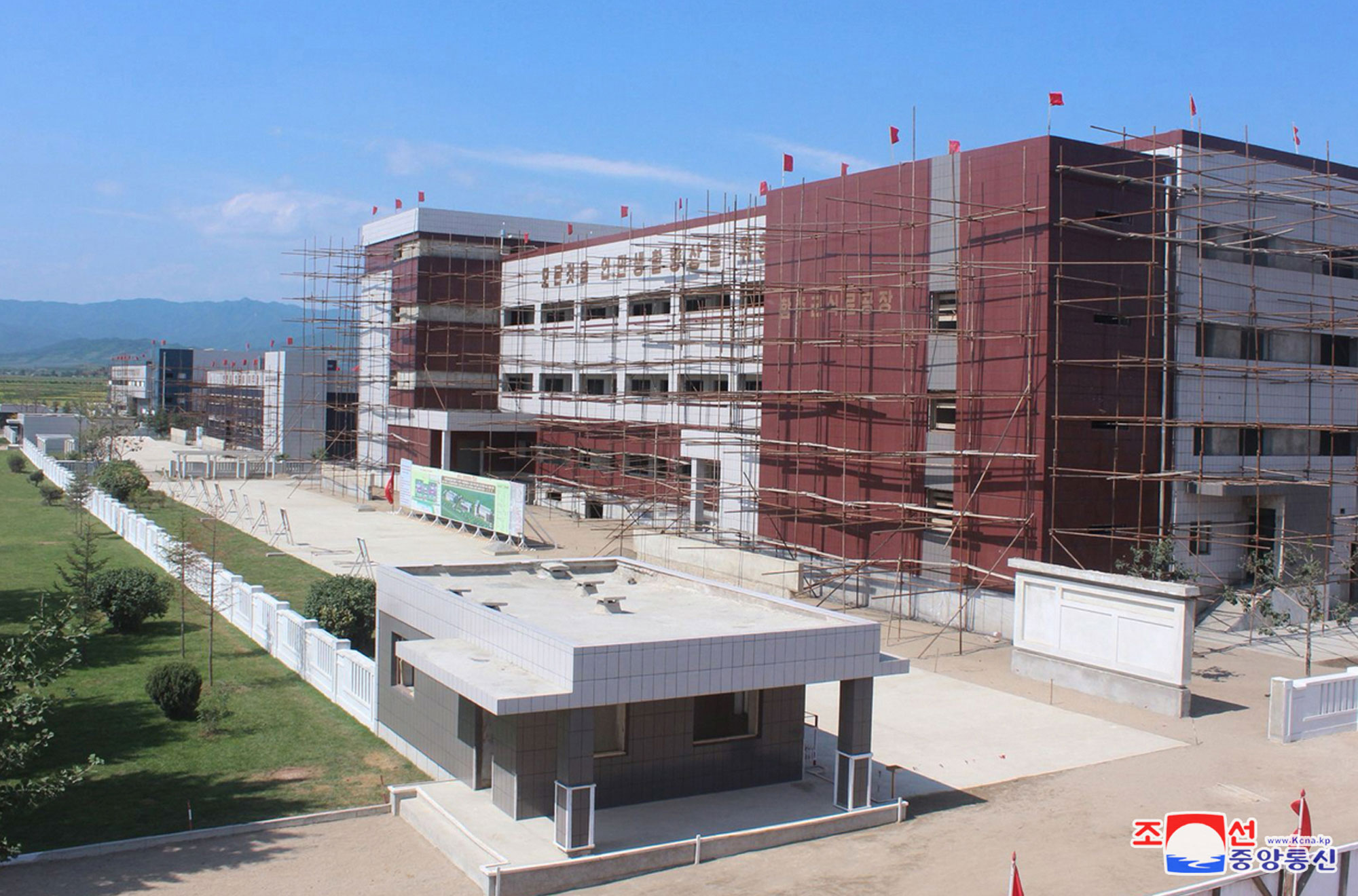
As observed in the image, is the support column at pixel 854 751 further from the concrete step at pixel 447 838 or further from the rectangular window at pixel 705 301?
the rectangular window at pixel 705 301

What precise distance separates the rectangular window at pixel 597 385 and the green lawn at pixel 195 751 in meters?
22.3

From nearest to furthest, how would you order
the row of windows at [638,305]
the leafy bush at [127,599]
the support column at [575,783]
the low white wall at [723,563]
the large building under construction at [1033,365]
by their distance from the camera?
the support column at [575,783]
the leafy bush at [127,599]
the large building under construction at [1033,365]
the low white wall at [723,563]
the row of windows at [638,305]

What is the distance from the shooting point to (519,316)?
50281 millimetres

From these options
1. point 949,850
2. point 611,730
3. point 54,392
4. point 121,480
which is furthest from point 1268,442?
point 54,392

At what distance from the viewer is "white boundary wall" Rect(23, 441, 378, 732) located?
58.1 ft

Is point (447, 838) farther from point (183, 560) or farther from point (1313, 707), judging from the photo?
point (1313, 707)

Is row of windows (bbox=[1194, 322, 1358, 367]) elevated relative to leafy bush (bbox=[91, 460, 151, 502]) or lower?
elevated

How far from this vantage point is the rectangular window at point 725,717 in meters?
14.4

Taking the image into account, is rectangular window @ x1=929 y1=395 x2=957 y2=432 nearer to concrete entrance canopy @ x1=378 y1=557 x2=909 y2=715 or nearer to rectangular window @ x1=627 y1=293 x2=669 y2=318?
concrete entrance canopy @ x1=378 y1=557 x2=909 y2=715

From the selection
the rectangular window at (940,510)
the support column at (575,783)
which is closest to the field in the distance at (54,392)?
the rectangular window at (940,510)

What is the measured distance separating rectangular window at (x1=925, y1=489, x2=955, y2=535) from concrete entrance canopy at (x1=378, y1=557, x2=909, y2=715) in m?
11.1

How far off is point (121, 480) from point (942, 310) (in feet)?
107

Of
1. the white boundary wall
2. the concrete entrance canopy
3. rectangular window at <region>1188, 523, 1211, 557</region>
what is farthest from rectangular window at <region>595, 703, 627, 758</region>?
rectangular window at <region>1188, 523, 1211, 557</region>

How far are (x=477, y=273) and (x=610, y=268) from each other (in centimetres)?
1190
